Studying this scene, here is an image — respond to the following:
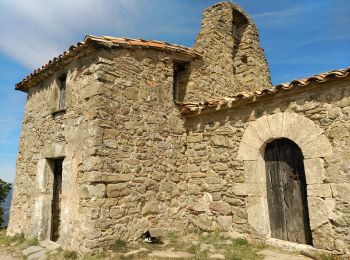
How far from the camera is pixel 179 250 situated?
5020mm

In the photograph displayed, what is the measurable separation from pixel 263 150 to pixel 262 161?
0.21m

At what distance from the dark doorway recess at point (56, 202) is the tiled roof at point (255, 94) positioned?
3296 mm

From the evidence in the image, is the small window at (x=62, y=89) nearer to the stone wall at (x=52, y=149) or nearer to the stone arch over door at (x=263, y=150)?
the stone wall at (x=52, y=149)

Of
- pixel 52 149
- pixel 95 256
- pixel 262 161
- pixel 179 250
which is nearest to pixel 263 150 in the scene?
pixel 262 161

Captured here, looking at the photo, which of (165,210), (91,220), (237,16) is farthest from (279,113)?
(237,16)

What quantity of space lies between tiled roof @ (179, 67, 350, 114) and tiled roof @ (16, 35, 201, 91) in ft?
4.56

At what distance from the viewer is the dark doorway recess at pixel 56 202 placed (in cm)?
671

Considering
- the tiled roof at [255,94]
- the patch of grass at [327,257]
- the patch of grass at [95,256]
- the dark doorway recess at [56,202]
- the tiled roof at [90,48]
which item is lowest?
the patch of grass at [95,256]

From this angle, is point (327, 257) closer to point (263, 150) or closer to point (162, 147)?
point (263, 150)

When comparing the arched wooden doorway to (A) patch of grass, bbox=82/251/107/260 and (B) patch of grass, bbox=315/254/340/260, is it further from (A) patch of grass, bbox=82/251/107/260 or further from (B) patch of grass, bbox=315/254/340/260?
(A) patch of grass, bbox=82/251/107/260

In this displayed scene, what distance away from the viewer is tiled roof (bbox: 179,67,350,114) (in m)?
4.39

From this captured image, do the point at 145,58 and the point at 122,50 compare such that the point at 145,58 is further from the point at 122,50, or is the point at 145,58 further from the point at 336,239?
the point at 336,239

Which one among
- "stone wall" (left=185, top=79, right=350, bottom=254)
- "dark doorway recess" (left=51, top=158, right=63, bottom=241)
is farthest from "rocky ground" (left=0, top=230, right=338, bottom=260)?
"dark doorway recess" (left=51, top=158, right=63, bottom=241)

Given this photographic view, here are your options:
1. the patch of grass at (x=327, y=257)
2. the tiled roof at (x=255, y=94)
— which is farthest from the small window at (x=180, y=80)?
the patch of grass at (x=327, y=257)
